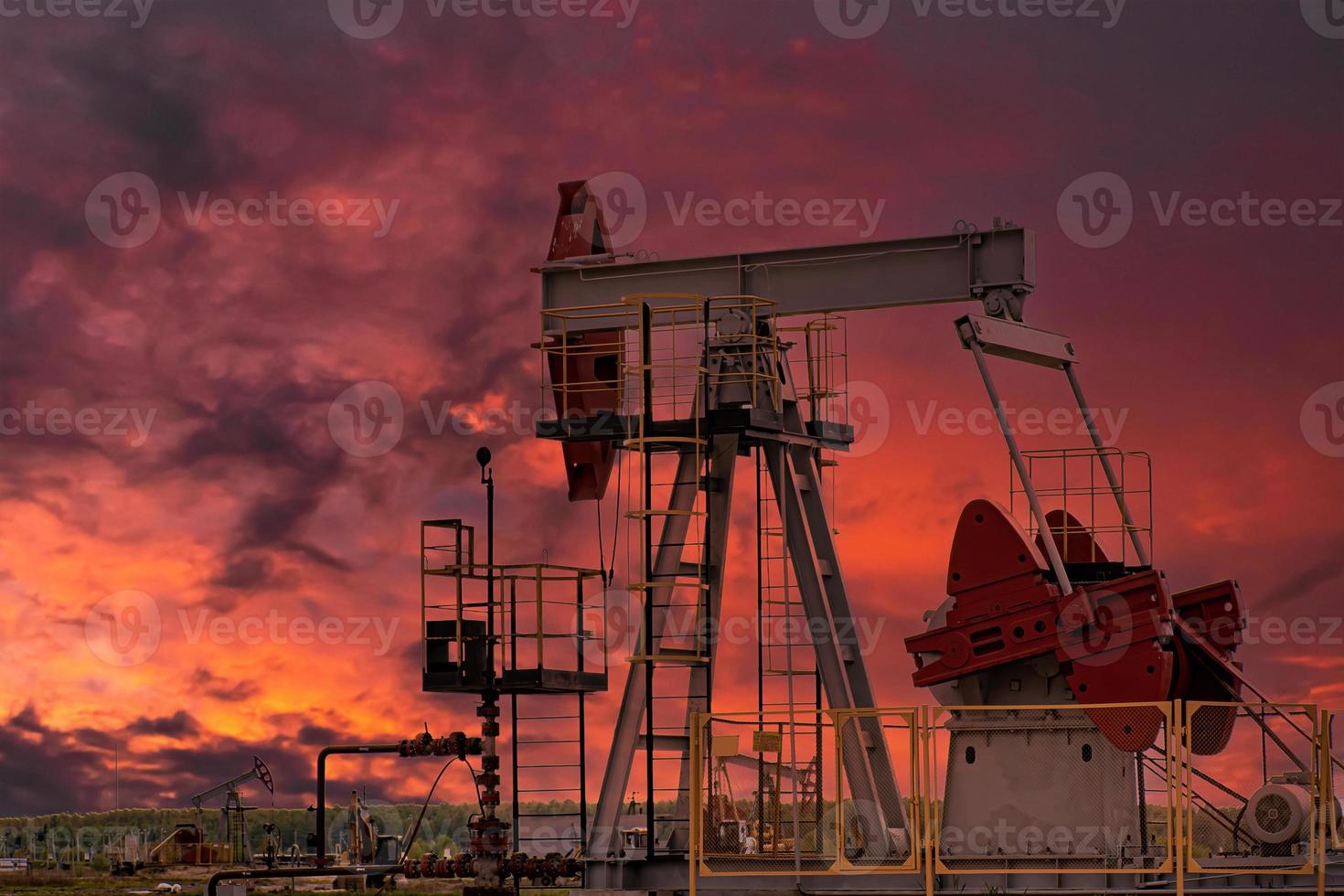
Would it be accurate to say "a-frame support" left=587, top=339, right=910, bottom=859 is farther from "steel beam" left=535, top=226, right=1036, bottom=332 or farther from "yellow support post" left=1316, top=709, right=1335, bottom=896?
"yellow support post" left=1316, top=709, right=1335, bottom=896

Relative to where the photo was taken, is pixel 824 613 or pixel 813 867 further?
pixel 824 613

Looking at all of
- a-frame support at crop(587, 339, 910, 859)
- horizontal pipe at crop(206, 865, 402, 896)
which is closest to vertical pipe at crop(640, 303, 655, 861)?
a-frame support at crop(587, 339, 910, 859)

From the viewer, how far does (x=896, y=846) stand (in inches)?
682

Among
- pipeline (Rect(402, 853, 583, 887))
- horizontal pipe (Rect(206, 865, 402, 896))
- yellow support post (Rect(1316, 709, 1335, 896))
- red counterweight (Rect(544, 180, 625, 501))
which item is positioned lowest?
horizontal pipe (Rect(206, 865, 402, 896))

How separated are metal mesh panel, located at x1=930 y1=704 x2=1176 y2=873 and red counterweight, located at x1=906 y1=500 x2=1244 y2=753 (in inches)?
12.4

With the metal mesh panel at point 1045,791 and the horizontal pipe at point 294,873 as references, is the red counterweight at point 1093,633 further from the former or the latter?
the horizontal pipe at point 294,873

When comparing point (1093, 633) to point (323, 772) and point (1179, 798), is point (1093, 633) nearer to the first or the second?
point (1179, 798)

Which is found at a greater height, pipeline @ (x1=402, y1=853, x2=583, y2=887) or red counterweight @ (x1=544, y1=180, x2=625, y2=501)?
red counterweight @ (x1=544, y1=180, x2=625, y2=501)

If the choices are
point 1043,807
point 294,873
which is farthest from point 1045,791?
point 294,873

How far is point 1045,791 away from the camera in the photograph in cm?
1647

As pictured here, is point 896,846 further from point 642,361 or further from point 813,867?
point 642,361

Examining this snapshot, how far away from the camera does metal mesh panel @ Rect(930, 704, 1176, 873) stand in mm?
15836

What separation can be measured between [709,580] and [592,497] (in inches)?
102

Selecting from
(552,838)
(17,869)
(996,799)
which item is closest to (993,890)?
(996,799)
